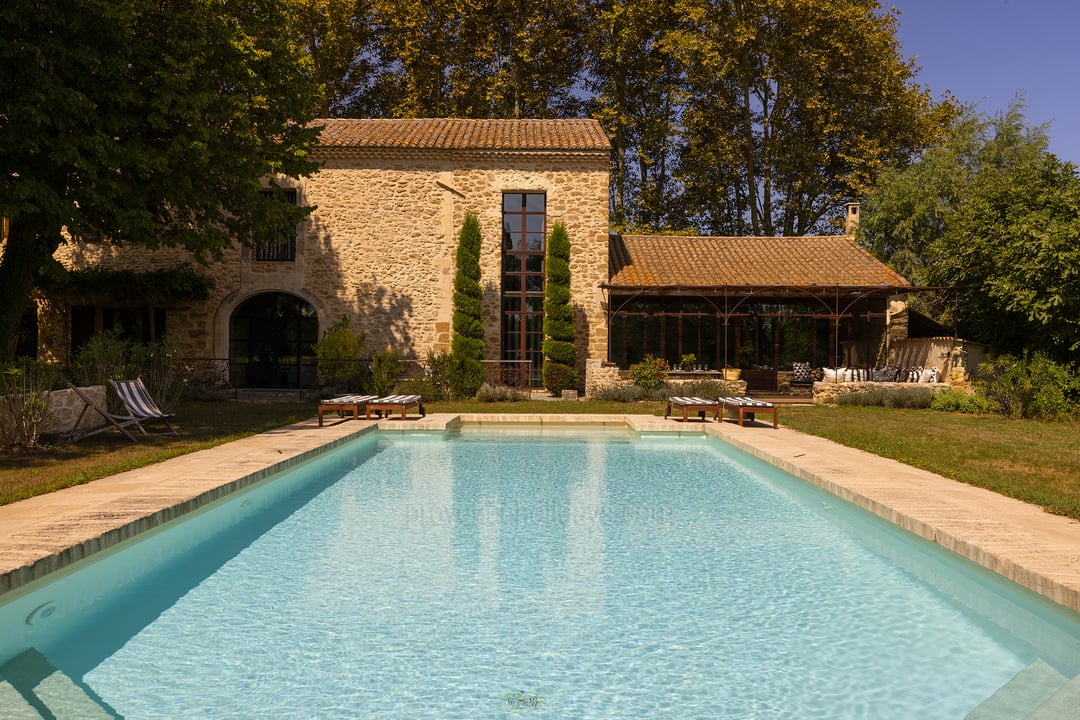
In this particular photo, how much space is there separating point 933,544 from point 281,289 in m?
17.0

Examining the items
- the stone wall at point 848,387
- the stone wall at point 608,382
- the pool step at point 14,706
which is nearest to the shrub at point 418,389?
the stone wall at point 608,382

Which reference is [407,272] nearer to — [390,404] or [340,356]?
[340,356]

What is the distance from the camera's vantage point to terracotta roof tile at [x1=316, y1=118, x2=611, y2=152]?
18.8m

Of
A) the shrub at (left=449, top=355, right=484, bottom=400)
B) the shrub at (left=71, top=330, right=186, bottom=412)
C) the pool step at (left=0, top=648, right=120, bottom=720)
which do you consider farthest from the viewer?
the shrub at (left=449, top=355, right=484, bottom=400)

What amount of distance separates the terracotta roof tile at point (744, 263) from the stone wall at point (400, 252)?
1760mm

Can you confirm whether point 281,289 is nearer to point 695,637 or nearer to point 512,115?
point 512,115

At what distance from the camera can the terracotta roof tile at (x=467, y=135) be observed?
61.8 ft

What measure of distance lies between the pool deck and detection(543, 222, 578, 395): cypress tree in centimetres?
856

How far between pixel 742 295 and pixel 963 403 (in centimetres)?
582

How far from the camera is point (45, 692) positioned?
10.6 feet

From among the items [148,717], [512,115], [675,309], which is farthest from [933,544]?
[512,115]

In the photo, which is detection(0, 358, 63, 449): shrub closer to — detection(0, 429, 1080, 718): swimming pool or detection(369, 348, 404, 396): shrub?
detection(0, 429, 1080, 718): swimming pool

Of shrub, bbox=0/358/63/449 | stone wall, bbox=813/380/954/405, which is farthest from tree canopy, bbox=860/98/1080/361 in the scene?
shrub, bbox=0/358/63/449

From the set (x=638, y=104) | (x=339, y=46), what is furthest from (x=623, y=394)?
(x=339, y=46)
